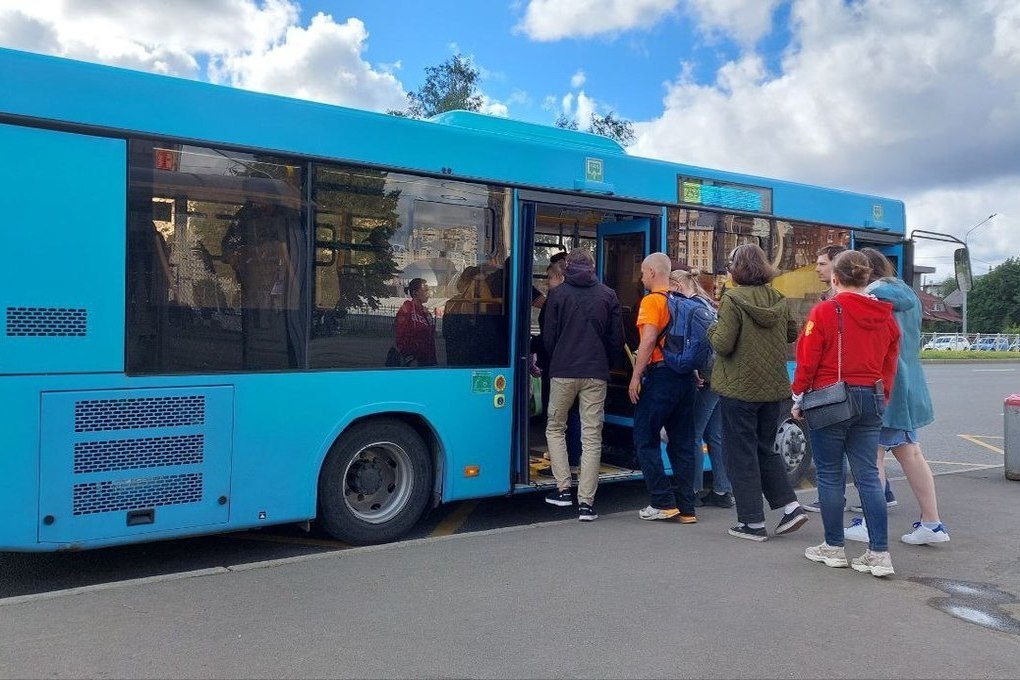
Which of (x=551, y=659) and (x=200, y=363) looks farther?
(x=200, y=363)

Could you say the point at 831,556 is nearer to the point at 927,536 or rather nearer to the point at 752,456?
the point at 752,456

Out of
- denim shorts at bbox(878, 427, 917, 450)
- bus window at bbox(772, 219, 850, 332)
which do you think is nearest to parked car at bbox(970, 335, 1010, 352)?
bus window at bbox(772, 219, 850, 332)

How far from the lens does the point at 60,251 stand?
15.6ft

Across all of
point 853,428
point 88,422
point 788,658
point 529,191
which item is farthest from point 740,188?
point 88,422

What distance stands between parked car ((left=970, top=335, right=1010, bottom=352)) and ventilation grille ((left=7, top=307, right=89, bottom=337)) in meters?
52.9

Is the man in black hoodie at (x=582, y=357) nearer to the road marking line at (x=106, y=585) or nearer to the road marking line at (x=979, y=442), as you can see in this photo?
the road marking line at (x=106, y=585)

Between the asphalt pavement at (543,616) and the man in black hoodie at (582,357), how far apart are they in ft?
2.59

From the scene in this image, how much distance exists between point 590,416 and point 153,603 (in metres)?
3.29

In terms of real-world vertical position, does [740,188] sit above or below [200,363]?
above

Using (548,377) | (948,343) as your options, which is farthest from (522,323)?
(948,343)

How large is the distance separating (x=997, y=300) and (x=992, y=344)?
1469 inches

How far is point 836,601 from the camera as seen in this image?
487cm

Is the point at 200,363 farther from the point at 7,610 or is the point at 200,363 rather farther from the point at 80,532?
the point at 7,610

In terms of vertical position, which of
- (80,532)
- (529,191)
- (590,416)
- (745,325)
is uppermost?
(529,191)
